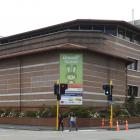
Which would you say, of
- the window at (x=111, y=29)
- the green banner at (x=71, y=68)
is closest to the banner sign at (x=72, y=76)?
the green banner at (x=71, y=68)

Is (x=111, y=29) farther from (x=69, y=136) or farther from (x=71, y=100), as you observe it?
(x=69, y=136)

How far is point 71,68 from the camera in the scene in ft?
158

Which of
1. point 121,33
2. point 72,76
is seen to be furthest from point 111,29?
point 72,76

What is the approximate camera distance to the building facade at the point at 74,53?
1912 inches

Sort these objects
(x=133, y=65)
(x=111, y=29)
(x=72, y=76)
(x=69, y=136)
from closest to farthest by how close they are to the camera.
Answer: (x=69, y=136) → (x=72, y=76) → (x=111, y=29) → (x=133, y=65)

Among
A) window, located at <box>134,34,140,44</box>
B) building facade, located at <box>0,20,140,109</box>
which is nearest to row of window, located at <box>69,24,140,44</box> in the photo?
building facade, located at <box>0,20,140,109</box>

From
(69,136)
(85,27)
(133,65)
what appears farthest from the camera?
(133,65)

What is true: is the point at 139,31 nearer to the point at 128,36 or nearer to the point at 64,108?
the point at 128,36

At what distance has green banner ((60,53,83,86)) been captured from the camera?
47656mm

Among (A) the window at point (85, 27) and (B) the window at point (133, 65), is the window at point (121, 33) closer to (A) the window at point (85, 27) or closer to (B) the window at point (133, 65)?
(B) the window at point (133, 65)

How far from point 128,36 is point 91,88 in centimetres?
1382

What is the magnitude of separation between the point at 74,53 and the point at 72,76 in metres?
2.38

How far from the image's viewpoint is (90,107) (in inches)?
1852

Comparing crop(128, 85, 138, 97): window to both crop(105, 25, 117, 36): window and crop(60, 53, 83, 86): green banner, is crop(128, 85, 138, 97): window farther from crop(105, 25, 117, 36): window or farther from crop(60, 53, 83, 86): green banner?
crop(60, 53, 83, 86): green banner
